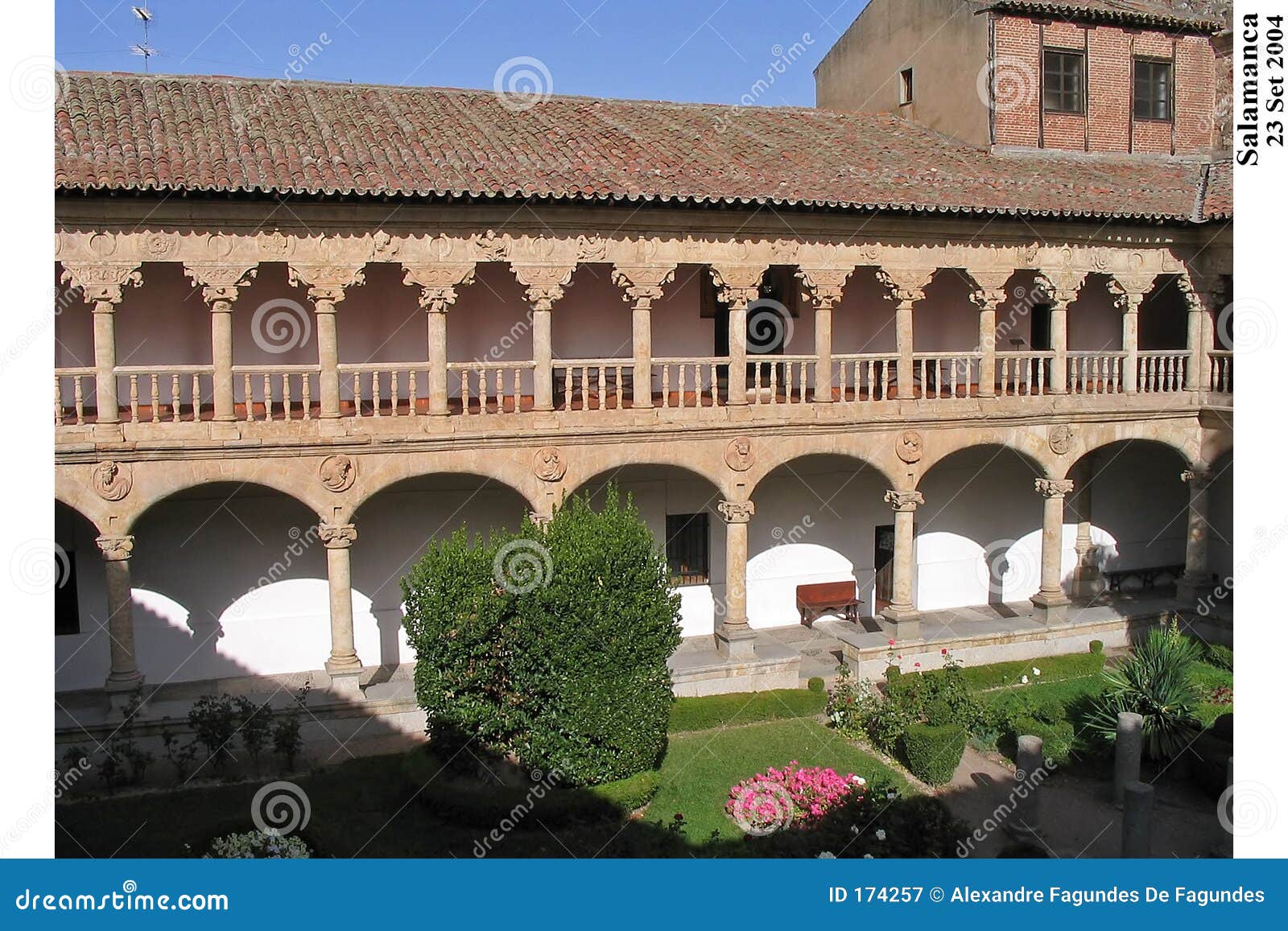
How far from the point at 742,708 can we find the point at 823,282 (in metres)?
6.81

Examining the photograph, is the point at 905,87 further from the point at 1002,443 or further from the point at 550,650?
the point at 550,650

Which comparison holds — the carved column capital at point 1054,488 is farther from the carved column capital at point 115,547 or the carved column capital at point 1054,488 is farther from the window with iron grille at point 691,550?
the carved column capital at point 115,547

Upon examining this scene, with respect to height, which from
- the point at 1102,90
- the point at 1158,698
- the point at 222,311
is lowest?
the point at 1158,698

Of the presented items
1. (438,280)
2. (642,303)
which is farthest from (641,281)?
(438,280)

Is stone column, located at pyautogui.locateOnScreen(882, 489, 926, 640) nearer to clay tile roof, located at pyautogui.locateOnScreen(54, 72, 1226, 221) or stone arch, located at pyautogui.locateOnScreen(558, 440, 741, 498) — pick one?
stone arch, located at pyautogui.locateOnScreen(558, 440, 741, 498)

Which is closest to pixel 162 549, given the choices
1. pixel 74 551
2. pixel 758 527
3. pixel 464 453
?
pixel 74 551

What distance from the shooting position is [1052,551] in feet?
63.8

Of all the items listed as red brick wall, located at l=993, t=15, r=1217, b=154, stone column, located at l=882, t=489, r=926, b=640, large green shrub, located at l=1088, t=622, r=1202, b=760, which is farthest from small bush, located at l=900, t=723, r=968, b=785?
red brick wall, located at l=993, t=15, r=1217, b=154

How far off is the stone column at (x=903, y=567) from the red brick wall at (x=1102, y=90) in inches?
287

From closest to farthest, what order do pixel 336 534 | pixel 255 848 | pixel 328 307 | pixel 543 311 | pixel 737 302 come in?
pixel 255 848
pixel 328 307
pixel 336 534
pixel 543 311
pixel 737 302

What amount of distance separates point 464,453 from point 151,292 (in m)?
5.44

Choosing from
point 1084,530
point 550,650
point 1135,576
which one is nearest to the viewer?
point 550,650

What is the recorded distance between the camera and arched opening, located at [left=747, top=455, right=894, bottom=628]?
792 inches

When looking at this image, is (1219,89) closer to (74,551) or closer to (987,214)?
(987,214)
